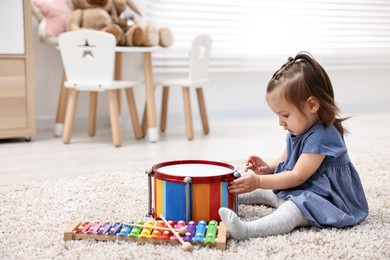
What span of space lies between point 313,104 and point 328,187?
180 mm

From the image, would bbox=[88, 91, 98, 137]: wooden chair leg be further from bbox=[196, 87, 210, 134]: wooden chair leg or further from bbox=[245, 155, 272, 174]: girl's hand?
bbox=[245, 155, 272, 174]: girl's hand

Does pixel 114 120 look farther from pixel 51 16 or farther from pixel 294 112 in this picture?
pixel 294 112

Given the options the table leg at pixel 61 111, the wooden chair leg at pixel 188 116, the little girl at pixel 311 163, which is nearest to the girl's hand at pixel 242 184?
the little girl at pixel 311 163

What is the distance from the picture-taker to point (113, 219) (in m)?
1.19

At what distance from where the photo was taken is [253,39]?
10.6 feet

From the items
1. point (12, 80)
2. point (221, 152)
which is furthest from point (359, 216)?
point (12, 80)

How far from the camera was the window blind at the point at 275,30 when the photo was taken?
3.03 m

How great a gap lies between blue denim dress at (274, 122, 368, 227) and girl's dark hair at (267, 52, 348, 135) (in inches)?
1.3

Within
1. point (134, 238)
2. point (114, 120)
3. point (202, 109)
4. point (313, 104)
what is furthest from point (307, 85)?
point (202, 109)

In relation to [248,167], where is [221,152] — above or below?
below

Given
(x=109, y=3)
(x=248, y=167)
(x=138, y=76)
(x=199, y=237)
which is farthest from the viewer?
(x=138, y=76)

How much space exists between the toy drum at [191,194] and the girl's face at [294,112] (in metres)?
0.16

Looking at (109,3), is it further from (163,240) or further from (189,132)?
(163,240)

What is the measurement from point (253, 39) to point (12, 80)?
1.51 m
